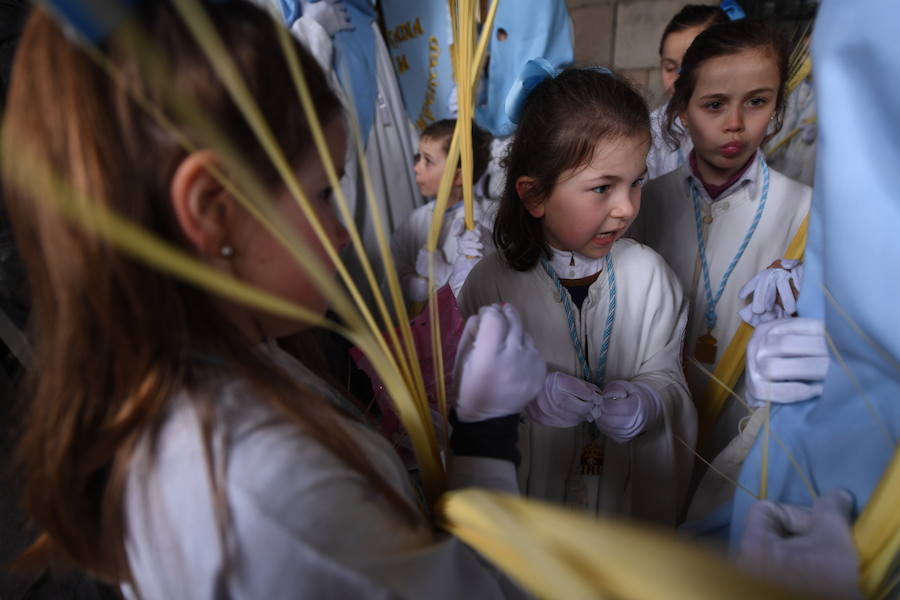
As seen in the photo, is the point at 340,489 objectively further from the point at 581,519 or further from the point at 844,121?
the point at 844,121

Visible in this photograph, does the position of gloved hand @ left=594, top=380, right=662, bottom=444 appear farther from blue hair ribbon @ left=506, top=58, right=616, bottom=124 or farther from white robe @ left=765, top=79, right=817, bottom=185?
white robe @ left=765, top=79, right=817, bottom=185

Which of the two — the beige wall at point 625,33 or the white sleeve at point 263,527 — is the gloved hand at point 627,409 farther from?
the beige wall at point 625,33

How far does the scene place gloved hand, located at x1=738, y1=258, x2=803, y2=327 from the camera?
985mm

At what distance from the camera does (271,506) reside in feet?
1.37

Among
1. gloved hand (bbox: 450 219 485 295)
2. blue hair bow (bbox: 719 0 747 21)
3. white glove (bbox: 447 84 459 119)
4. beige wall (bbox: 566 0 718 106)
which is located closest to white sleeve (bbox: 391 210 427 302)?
gloved hand (bbox: 450 219 485 295)

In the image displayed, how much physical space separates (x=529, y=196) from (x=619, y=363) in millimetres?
387

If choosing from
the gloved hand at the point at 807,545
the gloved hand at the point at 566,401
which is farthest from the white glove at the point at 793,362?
the gloved hand at the point at 566,401

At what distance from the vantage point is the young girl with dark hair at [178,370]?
0.41 metres

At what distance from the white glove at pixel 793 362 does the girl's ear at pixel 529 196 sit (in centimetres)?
47

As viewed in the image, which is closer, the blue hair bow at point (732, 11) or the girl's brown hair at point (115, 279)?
the girl's brown hair at point (115, 279)

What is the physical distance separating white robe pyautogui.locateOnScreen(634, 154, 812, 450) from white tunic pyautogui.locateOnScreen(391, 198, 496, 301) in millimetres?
605

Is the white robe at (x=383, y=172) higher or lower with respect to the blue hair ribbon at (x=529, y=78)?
lower

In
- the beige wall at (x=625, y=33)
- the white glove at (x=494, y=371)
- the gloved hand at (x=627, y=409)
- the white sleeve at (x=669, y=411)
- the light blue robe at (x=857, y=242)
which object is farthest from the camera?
the beige wall at (x=625, y=33)

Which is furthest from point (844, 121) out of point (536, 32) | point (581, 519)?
point (536, 32)
